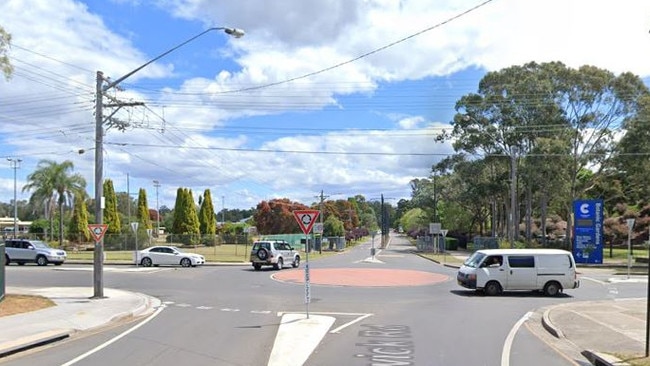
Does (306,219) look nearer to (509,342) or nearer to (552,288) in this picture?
(509,342)

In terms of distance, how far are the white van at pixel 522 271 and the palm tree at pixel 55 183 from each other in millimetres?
59120

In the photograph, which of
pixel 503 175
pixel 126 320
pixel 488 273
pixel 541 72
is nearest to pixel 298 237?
pixel 503 175

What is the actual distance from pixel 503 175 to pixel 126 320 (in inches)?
2150

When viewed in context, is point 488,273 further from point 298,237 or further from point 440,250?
point 298,237

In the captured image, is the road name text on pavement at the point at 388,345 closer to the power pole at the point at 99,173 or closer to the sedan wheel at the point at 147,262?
the power pole at the point at 99,173

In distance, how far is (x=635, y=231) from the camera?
2751 inches

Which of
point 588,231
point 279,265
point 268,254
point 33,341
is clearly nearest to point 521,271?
point 33,341

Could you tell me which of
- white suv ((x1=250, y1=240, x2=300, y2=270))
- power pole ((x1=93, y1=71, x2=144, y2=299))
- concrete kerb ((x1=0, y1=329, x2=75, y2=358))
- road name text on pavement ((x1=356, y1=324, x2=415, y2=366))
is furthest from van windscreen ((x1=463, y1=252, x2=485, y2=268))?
white suv ((x1=250, y1=240, x2=300, y2=270))

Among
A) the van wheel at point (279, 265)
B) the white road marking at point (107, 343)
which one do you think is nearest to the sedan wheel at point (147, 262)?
the van wheel at point (279, 265)

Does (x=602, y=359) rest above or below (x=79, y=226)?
below

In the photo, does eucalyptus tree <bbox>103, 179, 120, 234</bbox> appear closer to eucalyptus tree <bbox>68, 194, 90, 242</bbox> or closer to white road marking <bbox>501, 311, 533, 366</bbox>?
eucalyptus tree <bbox>68, 194, 90, 242</bbox>

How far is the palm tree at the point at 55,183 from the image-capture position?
72188mm

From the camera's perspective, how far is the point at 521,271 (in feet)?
79.3

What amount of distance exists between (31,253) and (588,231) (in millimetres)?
38135
